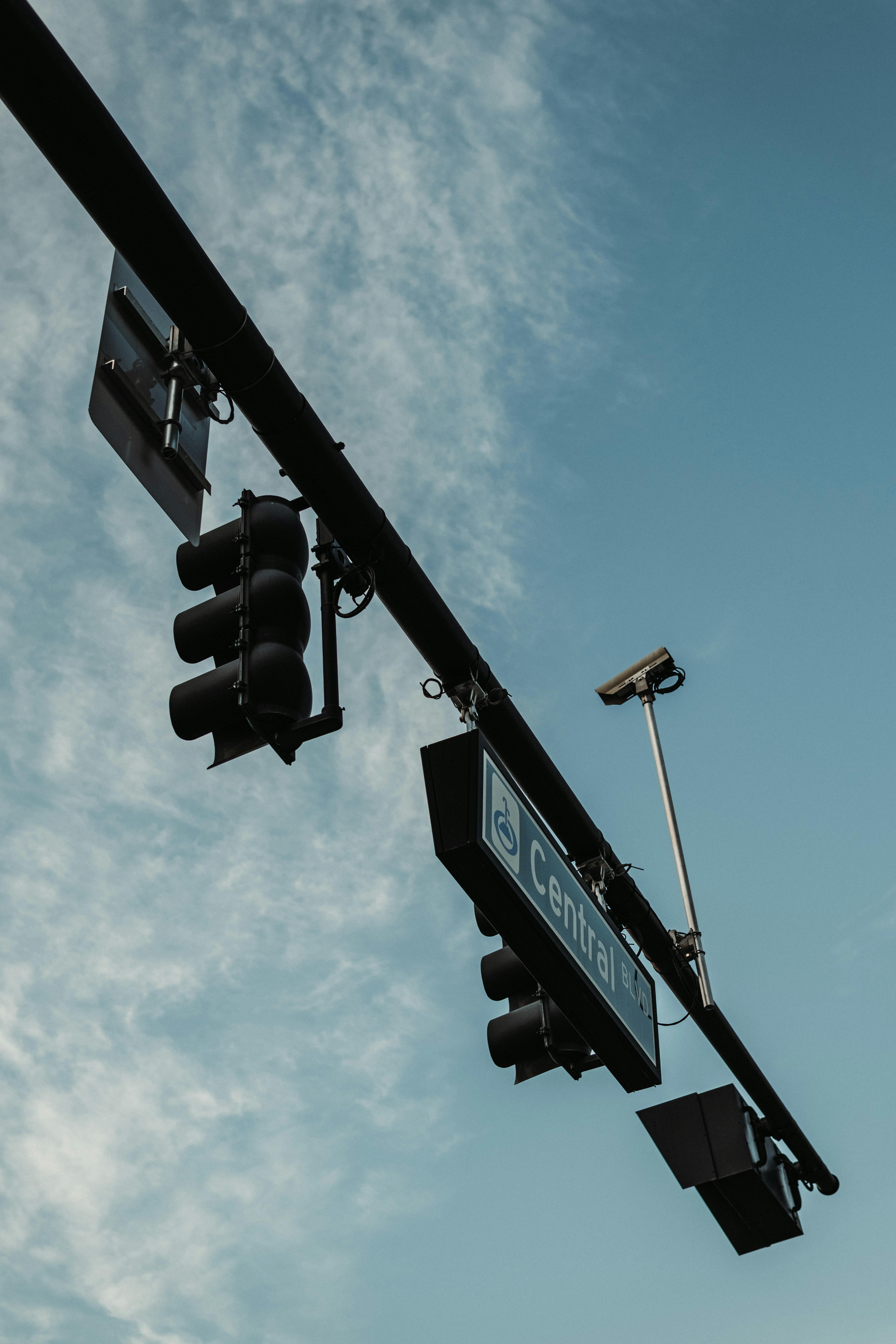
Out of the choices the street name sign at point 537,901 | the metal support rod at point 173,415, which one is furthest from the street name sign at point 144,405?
the street name sign at point 537,901

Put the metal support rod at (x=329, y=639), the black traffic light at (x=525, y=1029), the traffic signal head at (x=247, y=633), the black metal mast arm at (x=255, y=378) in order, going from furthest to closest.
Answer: the black traffic light at (x=525, y=1029)
the metal support rod at (x=329, y=639)
the traffic signal head at (x=247, y=633)
the black metal mast arm at (x=255, y=378)

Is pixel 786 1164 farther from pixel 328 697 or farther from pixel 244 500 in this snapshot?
pixel 244 500

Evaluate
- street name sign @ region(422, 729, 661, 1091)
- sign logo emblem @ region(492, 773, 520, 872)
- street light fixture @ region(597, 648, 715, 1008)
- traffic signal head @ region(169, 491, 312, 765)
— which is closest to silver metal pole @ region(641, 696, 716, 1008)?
street light fixture @ region(597, 648, 715, 1008)

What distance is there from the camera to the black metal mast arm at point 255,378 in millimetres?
3570

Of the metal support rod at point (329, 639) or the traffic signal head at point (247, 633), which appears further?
the metal support rod at point (329, 639)

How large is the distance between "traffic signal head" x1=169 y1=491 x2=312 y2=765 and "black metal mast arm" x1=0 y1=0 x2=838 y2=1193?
385 mm

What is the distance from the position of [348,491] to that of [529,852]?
1690mm

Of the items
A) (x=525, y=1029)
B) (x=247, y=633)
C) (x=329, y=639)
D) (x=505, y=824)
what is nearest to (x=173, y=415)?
(x=247, y=633)

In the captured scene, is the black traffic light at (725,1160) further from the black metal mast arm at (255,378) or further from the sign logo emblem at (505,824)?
the sign logo emblem at (505,824)

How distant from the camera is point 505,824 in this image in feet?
16.2

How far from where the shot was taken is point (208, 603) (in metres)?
4.34

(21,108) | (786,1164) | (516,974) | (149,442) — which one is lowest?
(786,1164)

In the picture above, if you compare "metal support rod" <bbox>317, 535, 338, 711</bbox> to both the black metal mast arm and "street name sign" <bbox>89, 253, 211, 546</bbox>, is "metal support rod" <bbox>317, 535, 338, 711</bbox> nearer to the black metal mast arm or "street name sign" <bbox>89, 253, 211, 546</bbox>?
the black metal mast arm

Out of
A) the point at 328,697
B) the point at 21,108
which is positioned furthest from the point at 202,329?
the point at 328,697
